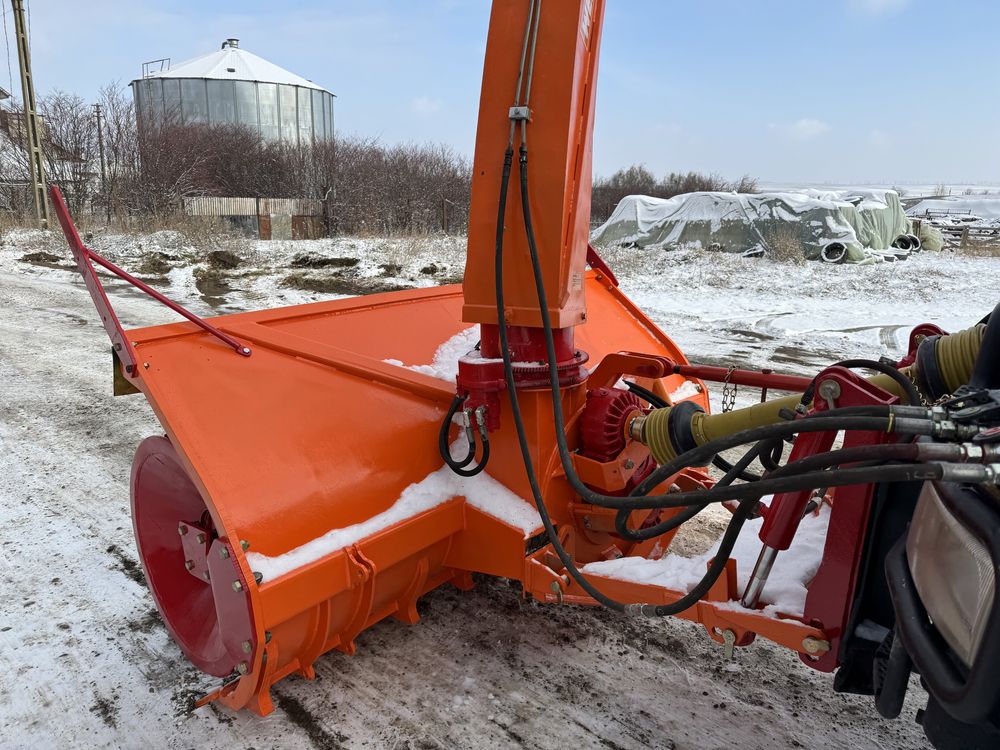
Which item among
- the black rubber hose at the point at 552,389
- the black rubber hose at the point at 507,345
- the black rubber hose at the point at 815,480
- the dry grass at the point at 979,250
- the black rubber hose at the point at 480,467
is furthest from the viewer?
the dry grass at the point at 979,250

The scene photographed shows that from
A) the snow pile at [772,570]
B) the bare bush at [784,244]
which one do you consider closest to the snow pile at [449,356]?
the snow pile at [772,570]

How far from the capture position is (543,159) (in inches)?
81.3

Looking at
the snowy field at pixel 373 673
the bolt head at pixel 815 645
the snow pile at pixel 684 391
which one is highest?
the snow pile at pixel 684 391

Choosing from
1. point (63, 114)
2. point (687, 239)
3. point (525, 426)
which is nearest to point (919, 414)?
point (525, 426)

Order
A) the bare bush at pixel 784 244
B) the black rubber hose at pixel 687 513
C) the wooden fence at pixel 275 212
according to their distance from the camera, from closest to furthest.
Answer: the black rubber hose at pixel 687 513 → the bare bush at pixel 784 244 → the wooden fence at pixel 275 212

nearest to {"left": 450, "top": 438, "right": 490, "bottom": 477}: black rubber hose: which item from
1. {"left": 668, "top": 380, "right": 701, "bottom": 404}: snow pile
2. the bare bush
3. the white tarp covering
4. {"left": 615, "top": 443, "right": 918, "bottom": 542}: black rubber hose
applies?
{"left": 615, "top": 443, "right": 918, "bottom": 542}: black rubber hose

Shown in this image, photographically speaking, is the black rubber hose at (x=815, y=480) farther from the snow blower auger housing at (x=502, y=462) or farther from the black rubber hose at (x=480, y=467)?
the black rubber hose at (x=480, y=467)

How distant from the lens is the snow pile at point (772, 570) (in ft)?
5.93

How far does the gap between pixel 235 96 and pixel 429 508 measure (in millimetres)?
32211

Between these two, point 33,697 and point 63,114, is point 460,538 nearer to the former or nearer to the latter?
point 33,697

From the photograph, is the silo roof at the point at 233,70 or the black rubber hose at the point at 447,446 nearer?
the black rubber hose at the point at 447,446

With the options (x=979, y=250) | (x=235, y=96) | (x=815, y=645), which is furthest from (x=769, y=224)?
(x=235, y=96)

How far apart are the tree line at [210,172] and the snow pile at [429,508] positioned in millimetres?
17366

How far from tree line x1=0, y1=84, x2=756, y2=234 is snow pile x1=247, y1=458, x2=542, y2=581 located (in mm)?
17366
